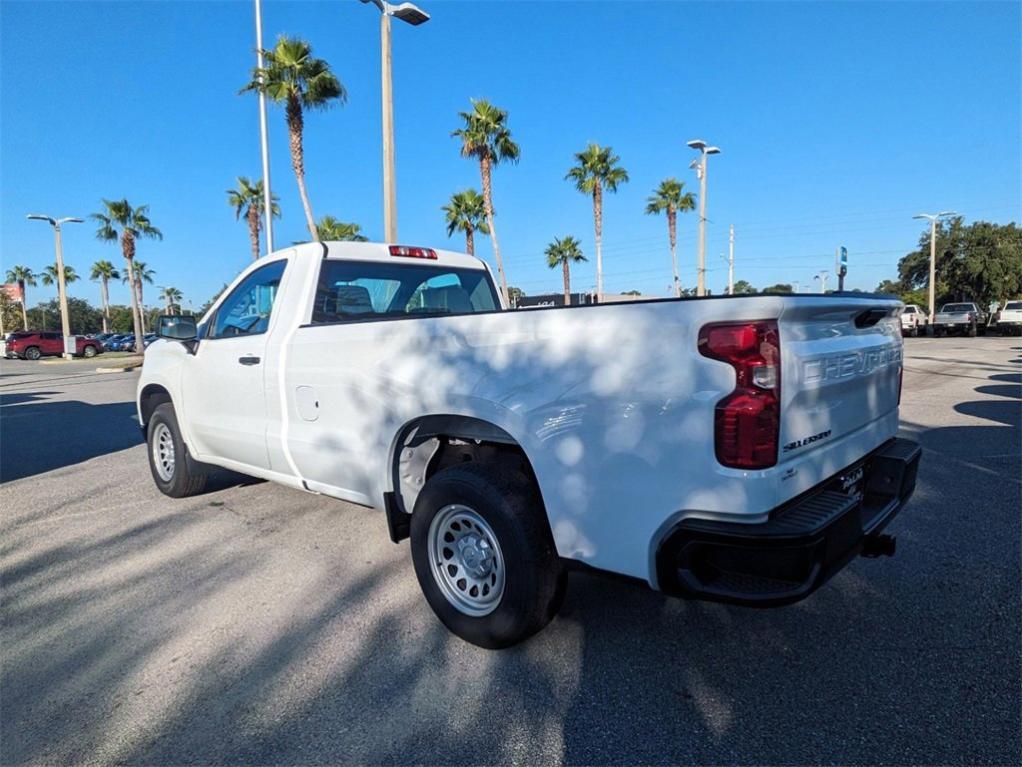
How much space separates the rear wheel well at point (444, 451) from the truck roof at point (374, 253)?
5.10ft

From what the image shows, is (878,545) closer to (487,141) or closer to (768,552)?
(768,552)

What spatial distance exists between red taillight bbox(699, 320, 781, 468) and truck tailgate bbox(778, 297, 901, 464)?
0.05 metres

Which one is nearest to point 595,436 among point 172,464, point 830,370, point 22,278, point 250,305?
point 830,370

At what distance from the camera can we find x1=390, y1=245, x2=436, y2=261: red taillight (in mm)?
4395

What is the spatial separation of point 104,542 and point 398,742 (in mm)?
3345

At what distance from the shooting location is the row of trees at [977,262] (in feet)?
146

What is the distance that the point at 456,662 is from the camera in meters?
2.75

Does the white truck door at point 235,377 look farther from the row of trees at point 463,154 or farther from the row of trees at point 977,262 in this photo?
the row of trees at point 977,262

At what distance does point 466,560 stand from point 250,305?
265 centimetres

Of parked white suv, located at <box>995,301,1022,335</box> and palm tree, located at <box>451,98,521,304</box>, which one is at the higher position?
palm tree, located at <box>451,98,521,304</box>

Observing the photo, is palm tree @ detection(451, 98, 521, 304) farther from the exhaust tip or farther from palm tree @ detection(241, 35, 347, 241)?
the exhaust tip

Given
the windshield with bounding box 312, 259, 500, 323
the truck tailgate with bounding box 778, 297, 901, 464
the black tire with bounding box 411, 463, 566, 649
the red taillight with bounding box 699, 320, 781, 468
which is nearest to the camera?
the red taillight with bounding box 699, 320, 781, 468

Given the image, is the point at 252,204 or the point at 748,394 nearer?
the point at 748,394

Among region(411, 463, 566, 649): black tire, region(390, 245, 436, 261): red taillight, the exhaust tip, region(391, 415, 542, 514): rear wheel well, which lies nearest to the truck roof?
region(390, 245, 436, 261): red taillight
